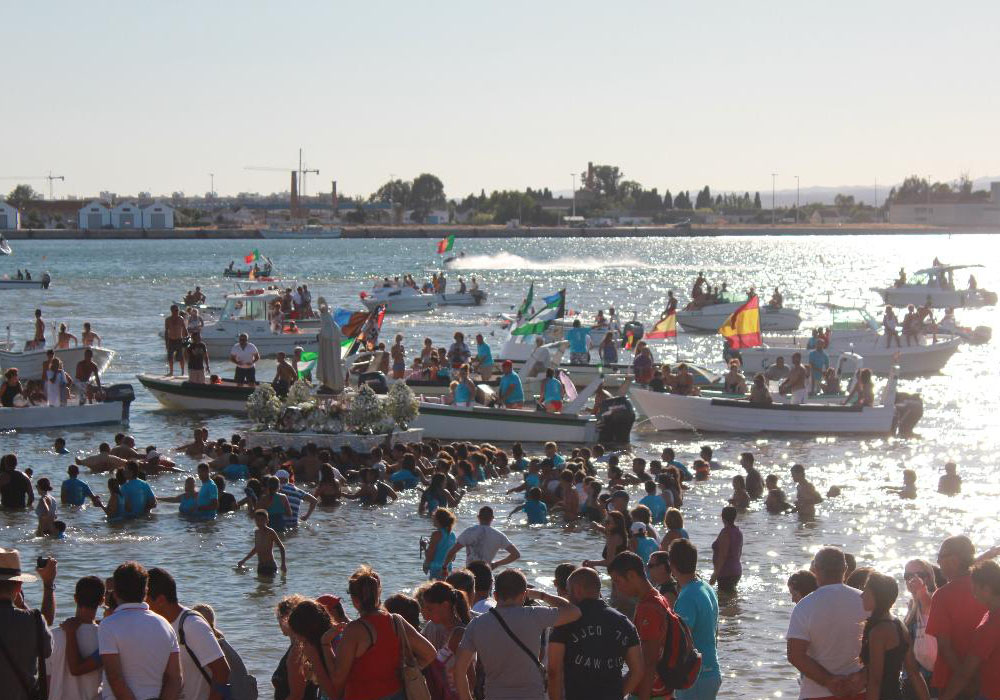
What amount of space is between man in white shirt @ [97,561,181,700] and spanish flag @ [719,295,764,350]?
77.5 ft

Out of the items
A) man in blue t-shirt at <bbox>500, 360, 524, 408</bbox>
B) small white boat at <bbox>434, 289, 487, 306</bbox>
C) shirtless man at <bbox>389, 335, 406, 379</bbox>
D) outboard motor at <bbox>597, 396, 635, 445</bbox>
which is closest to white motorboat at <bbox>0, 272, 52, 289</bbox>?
small white boat at <bbox>434, 289, 487, 306</bbox>

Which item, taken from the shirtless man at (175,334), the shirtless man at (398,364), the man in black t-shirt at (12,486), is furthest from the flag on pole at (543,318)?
the man in black t-shirt at (12,486)

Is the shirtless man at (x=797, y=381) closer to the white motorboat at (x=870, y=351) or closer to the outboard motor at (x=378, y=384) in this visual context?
the outboard motor at (x=378, y=384)

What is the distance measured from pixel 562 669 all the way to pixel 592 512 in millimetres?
10879

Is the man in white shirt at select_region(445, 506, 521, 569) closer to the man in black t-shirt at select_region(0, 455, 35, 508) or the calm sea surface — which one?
→ the calm sea surface

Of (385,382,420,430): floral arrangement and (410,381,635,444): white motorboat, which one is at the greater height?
(385,382,420,430): floral arrangement

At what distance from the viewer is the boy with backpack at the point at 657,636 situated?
7562 millimetres

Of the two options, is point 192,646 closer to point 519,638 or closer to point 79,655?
point 79,655

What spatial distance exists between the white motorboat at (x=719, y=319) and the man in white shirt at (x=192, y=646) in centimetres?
4945

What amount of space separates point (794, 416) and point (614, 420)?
4280 mm

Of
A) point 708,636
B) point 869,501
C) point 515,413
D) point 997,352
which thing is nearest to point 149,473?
point 515,413

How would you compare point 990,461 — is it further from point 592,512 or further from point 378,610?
point 378,610

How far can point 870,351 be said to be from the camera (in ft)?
131

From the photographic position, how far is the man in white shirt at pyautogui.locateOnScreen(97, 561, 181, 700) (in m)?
6.88
